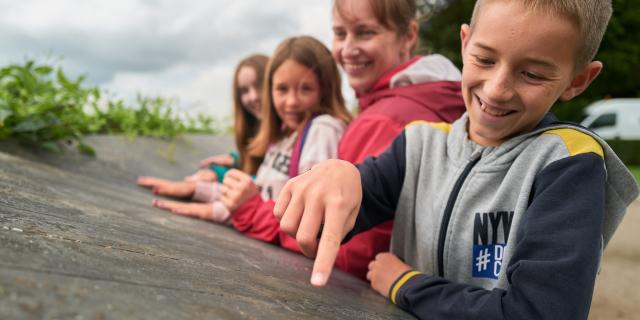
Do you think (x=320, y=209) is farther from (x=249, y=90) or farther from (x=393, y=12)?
(x=249, y=90)

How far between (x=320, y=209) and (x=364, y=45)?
1.60 meters

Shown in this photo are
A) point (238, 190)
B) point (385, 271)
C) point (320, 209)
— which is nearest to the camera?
point (320, 209)

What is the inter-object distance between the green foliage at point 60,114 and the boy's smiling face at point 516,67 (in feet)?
9.12

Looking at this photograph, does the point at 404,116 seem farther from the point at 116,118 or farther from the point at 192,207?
the point at 116,118

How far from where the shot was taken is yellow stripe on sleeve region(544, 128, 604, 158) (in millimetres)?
1262

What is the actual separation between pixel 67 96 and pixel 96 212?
3.01 metres

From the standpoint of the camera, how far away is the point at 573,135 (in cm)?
132

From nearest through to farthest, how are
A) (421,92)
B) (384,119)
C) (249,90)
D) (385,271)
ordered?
(385,271) → (384,119) → (421,92) → (249,90)

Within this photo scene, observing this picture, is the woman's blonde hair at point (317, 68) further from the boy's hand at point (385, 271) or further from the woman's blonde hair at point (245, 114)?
the boy's hand at point (385, 271)

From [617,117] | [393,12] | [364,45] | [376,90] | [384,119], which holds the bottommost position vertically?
[617,117]

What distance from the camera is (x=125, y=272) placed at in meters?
0.96

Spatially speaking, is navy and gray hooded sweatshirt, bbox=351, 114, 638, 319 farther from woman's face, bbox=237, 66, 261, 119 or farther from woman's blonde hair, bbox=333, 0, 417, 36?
woman's face, bbox=237, 66, 261, 119

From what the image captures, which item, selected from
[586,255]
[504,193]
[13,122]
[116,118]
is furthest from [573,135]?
[116,118]

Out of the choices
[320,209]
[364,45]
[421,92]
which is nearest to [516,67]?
[320,209]
